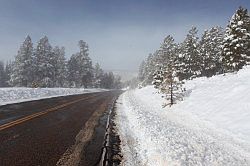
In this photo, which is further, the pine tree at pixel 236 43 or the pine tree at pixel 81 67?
the pine tree at pixel 81 67

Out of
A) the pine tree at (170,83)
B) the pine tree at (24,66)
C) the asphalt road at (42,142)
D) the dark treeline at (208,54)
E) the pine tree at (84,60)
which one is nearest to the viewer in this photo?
the asphalt road at (42,142)

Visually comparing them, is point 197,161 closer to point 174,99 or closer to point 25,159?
point 25,159

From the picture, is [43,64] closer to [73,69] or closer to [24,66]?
[24,66]

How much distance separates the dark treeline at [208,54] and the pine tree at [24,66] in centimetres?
2918

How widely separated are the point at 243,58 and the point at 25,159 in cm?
3064

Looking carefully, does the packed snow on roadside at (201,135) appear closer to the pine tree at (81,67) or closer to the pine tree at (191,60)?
the pine tree at (191,60)

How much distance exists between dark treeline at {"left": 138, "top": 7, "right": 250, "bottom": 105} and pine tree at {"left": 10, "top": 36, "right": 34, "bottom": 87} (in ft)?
95.7

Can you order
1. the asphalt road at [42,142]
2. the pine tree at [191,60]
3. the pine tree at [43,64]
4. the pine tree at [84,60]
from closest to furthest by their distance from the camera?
1. the asphalt road at [42,142]
2. the pine tree at [191,60]
3. the pine tree at [43,64]
4. the pine tree at [84,60]

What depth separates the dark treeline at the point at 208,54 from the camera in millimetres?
30656

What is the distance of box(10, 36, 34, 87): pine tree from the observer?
6128 cm

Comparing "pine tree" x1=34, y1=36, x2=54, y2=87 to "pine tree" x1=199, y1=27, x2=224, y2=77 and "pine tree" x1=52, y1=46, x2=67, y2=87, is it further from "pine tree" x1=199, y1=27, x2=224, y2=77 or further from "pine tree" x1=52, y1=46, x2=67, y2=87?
"pine tree" x1=199, y1=27, x2=224, y2=77

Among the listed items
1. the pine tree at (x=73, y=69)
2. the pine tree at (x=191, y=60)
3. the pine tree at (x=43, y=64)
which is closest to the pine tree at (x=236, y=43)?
the pine tree at (x=191, y=60)

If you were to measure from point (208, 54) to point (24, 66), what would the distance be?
1638 inches

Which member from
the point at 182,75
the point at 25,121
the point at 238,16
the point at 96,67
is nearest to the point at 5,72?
the point at 96,67
